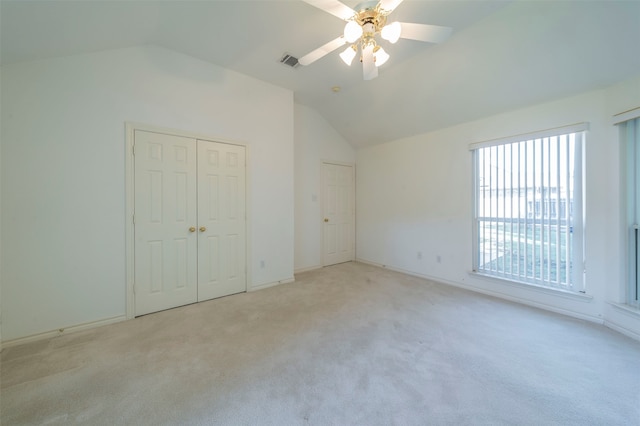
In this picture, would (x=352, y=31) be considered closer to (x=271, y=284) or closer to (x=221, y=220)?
(x=221, y=220)

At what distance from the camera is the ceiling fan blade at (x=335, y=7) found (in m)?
1.58

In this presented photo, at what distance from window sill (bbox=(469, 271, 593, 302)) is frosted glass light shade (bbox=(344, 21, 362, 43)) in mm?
3344

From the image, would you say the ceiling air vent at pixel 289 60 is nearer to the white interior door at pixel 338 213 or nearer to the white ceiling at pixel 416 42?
the white ceiling at pixel 416 42

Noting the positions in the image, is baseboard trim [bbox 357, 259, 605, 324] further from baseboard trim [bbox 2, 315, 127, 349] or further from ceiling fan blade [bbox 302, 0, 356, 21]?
baseboard trim [bbox 2, 315, 127, 349]

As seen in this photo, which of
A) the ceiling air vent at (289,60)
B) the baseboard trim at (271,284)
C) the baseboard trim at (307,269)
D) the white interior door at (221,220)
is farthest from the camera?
the baseboard trim at (307,269)

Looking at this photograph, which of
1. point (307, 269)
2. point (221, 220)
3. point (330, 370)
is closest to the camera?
point (330, 370)

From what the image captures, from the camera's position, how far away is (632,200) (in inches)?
88.4

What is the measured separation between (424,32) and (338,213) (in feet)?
11.4

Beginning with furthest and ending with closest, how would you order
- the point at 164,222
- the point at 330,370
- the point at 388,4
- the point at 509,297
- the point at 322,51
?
the point at 509,297 < the point at 164,222 < the point at 322,51 < the point at 330,370 < the point at 388,4

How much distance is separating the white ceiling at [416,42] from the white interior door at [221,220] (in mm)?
1175

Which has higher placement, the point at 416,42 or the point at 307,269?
the point at 416,42

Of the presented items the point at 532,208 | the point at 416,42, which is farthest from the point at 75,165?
the point at 532,208

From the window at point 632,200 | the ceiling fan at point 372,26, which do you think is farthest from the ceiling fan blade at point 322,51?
the window at point 632,200

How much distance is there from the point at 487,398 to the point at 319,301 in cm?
184
